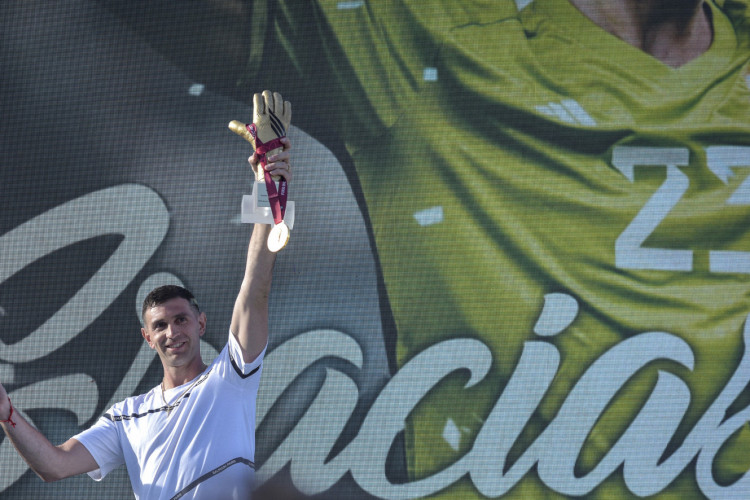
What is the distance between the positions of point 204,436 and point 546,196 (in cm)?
262

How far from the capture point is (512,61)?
4.33 metres

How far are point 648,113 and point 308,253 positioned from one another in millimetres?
1650

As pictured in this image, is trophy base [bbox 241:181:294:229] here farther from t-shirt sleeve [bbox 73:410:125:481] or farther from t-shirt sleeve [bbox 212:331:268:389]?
t-shirt sleeve [bbox 73:410:125:481]

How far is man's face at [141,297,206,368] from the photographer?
2.03m

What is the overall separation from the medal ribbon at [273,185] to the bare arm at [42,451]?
686 mm

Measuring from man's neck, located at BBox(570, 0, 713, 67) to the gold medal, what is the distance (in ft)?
9.78

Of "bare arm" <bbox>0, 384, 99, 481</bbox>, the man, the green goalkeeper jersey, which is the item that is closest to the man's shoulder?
the man

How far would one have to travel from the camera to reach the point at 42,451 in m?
1.99

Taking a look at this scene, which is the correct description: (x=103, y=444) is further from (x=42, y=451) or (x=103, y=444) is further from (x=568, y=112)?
(x=568, y=112)

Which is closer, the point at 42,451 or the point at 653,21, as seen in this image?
the point at 42,451

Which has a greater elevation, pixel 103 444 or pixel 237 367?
pixel 237 367

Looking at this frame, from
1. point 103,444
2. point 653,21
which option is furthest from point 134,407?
point 653,21

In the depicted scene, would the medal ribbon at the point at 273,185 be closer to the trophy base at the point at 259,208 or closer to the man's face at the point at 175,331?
the trophy base at the point at 259,208

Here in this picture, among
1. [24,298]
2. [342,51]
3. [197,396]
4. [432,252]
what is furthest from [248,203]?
[24,298]
